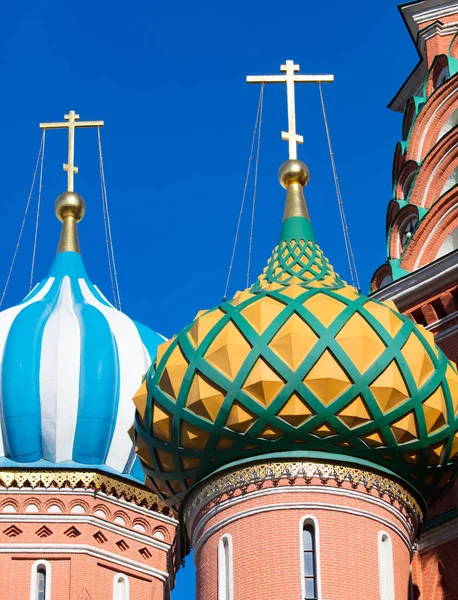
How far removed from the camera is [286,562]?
15961 mm

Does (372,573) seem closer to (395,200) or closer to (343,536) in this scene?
(343,536)

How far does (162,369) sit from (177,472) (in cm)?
83

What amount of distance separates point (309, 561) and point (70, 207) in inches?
324

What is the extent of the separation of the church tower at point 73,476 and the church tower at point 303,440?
379 cm

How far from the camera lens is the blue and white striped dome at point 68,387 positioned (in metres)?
20.8

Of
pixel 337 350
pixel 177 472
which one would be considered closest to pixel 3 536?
pixel 177 472

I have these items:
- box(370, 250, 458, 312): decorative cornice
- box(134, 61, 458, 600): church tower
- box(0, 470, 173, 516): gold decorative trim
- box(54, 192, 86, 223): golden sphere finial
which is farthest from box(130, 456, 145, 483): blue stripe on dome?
box(134, 61, 458, 600): church tower

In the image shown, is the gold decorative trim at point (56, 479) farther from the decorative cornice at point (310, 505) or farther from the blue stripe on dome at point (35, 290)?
the decorative cornice at point (310, 505)

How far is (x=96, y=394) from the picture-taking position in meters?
20.9

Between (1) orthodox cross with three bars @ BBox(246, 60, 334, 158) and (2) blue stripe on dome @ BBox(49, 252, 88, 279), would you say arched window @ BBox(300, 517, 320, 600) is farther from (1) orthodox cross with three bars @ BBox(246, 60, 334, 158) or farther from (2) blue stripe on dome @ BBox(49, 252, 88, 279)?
(2) blue stripe on dome @ BBox(49, 252, 88, 279)

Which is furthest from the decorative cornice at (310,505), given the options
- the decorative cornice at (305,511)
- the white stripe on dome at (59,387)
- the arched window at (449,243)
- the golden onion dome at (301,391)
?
the white stripe on dome at (59,387)

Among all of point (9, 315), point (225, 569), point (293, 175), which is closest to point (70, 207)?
point (9, 315)

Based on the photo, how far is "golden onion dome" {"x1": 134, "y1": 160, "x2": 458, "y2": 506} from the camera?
1631cm

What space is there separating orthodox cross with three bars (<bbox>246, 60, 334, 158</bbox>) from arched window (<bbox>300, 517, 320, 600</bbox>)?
4069 millimetres
